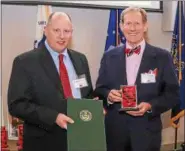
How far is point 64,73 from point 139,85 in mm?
577

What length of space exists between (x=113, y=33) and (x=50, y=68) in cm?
257

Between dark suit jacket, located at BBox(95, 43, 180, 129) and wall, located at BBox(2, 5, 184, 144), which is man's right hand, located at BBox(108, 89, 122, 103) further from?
wall, located at BBox(2, 5, 184, 144)

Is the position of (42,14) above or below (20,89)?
above

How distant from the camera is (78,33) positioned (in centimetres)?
464

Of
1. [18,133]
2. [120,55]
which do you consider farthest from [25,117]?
[18,133]

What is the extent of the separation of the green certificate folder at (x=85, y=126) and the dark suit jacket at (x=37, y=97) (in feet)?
0.47

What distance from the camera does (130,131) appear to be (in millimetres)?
2514

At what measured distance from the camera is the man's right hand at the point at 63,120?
205 cm

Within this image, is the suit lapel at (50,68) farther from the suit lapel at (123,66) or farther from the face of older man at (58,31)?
the suit lapel at (123,66)

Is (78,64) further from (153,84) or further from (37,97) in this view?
(153,84)

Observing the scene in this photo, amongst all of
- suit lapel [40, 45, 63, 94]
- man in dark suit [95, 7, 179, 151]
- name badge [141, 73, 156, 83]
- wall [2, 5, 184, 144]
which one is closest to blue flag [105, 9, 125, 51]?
wall [2, 5, 184, 144]

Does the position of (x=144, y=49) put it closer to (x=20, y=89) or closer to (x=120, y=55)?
(x=120, y=55)

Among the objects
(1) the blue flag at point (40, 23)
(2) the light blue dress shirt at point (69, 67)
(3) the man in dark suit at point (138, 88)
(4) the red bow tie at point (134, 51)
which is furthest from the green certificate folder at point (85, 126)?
(1) the blue flag at point (40, 23)

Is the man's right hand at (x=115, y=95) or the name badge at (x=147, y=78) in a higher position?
the name badge at (x=147, y=78)
